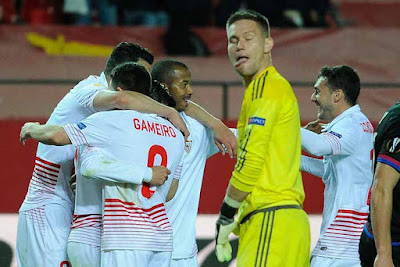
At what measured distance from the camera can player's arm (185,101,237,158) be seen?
5.28 metres

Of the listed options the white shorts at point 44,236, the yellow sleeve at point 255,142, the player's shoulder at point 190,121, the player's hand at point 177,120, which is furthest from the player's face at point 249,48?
the white shorts at point 44,236

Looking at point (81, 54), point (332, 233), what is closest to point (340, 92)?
point (332, 233)

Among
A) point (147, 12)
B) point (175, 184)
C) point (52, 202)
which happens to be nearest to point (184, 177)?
point (175, 184)

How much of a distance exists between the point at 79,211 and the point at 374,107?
16.0 ft

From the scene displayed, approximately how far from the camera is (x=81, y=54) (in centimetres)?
1046

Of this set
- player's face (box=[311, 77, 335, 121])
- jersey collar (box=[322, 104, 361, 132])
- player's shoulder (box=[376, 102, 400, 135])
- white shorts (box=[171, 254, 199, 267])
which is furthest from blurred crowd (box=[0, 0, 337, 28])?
player's shoulder (box=[376, 102, 400, 135])

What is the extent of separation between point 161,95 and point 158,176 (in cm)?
75

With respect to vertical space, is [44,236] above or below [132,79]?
A: below

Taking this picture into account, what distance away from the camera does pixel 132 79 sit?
16.1 ft

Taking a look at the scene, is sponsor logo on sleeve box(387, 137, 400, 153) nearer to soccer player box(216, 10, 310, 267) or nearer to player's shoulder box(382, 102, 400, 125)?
player's shoulder box(382, 102, 400, 125)

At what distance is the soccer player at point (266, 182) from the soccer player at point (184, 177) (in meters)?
0.71

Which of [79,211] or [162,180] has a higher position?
[162,180]

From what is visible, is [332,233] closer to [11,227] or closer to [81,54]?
[11,227]

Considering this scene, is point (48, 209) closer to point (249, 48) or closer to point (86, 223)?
point (86, 223)
